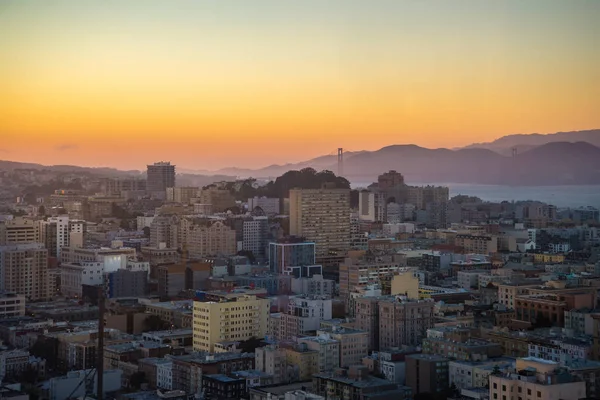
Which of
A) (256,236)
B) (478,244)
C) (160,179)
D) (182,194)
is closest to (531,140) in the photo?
(478,244)

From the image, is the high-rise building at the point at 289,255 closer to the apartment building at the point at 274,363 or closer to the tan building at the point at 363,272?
the tan building at the point at 363,272

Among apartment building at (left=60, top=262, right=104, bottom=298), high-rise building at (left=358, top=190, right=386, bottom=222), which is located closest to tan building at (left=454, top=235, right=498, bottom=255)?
high-rise building at (left=358, top=190, right=386, bottom=222)

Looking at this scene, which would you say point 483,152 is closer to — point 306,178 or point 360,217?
point 360,217

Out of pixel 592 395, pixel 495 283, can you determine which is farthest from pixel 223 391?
pixel 495 283

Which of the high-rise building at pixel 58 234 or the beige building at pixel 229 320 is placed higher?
the high-rise building at pixel 58 234

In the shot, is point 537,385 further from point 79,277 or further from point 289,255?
point 289,255

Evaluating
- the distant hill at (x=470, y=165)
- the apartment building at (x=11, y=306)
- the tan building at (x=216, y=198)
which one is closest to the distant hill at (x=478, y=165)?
the distant hill at (x=470, y=165)
